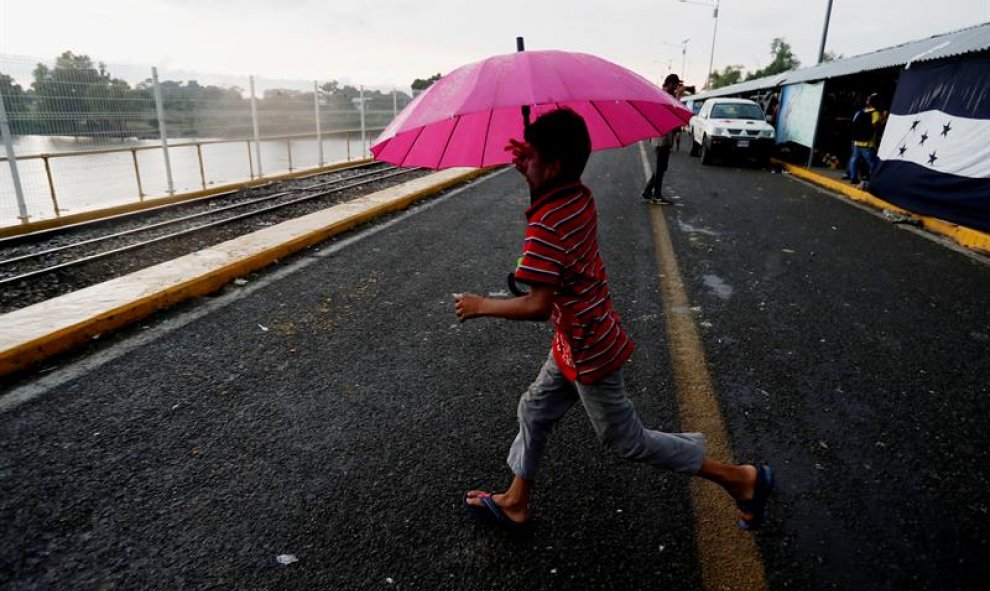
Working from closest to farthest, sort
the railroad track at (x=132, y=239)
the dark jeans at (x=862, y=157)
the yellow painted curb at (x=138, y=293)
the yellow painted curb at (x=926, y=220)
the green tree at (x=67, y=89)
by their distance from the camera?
the yellow painted curb at (x=138, y=293) < the railroad track at (x=132, y=239) < the yellow painted curb at (x=926, y=220) < the green tree at (x=67, y=89) < the dark jeans at (x=862, y=157)

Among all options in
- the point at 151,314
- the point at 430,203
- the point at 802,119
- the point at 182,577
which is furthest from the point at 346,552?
the point at 802,119

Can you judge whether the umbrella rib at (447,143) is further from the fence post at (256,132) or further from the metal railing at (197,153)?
the fence post at (256,132)

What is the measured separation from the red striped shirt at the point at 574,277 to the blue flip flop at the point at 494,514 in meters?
0.67

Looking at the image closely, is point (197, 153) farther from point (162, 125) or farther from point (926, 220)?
point (926, 220)

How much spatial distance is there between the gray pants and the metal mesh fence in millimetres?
9356

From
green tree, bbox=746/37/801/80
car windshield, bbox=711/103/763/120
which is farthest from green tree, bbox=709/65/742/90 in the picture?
car windshield, bbox=711/103/763/120

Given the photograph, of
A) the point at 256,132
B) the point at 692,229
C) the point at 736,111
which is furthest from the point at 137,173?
the point at 736,111

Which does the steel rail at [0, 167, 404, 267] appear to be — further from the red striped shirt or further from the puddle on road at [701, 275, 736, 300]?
the puddle on road at [701, 275, 736, 300]

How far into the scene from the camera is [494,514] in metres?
2.24

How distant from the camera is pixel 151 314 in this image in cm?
451

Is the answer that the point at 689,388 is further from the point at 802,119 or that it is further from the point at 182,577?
the point at 802,119

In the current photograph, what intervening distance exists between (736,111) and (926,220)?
9241 mm

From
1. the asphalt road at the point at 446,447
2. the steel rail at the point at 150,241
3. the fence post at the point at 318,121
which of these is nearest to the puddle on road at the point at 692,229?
the asphalt road at the point at 446,447

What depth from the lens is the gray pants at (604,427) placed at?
2.00 metres
